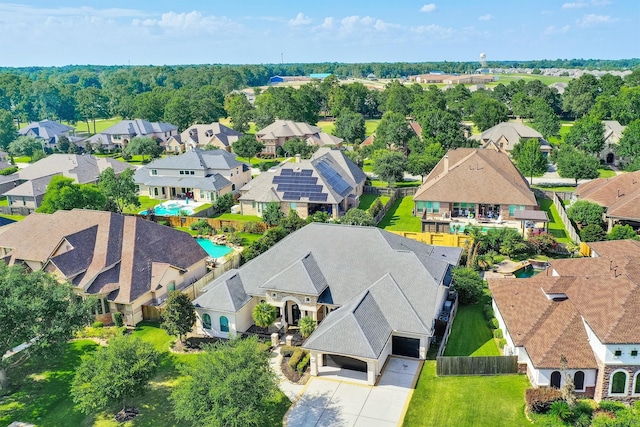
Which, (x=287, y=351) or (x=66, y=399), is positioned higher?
(x=287, y=351)

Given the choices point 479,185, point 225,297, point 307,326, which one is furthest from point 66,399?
point 479,185

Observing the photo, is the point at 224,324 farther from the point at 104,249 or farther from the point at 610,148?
the point at 610,148

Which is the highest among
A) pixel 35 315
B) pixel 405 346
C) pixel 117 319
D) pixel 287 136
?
pixel 287 136

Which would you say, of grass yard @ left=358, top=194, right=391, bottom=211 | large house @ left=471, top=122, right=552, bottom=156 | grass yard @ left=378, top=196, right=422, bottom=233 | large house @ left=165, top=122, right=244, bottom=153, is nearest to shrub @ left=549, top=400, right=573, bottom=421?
grass yard @ left=378, top=196, right=422, bottom=233

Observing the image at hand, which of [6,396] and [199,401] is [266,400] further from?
[6,396]

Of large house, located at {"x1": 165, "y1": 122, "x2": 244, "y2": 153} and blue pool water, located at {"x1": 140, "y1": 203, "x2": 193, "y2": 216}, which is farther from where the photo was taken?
large house, located at {"x1": 165, "y1": 122, "x2": 244, "y2": 153}

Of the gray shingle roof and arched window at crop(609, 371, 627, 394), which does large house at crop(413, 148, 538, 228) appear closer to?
the gray shingle roof

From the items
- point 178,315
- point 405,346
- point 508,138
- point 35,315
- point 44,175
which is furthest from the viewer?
point 508,138

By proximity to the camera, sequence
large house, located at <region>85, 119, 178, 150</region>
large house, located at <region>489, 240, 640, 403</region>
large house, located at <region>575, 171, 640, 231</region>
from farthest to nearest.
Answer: large house, located at <region>85, 119, 178, 150</region> → large house, located at <region>575, 171, 640, 231</region> → large house, located at <region>489, 240, 640, 403</region>
